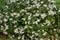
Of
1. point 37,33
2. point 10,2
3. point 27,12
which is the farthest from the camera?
point 10,2

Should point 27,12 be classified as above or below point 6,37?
above

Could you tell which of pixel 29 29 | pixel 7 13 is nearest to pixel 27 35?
pixel 29 29

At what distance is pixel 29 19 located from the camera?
324 centimetres

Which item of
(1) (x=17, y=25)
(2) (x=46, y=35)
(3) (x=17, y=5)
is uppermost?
(3) (x=17, y=5)

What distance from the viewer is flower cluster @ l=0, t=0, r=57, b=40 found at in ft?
10.3

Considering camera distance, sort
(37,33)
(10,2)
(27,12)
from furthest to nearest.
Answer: (10,2) < (27,12) < (37,33)

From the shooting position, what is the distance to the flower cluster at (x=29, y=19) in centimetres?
314

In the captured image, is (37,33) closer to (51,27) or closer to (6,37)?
(51,27)

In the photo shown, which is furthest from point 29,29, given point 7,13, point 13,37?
point 7,13

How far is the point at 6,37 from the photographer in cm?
321

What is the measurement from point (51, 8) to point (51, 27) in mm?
422

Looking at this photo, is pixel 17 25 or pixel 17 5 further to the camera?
pixel 17 5

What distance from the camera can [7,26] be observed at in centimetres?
320

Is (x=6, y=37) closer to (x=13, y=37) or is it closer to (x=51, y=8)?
(x=13, y=37)
